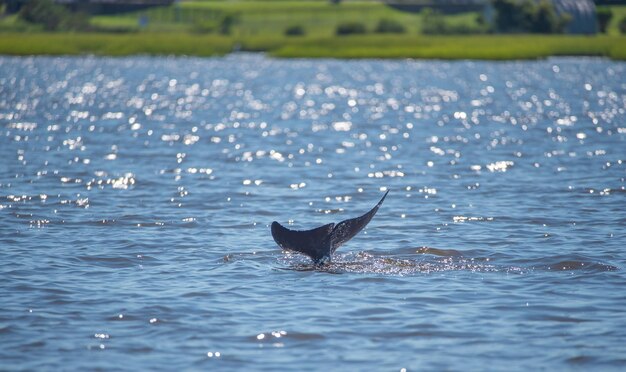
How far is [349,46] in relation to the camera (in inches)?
3939

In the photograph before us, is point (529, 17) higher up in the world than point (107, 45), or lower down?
lower down

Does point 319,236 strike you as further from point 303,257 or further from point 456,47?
point 456,47

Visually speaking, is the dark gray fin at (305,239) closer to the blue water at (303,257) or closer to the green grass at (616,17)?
the blue water at (303,257)

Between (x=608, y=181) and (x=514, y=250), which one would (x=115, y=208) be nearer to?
(x=514, y=250)

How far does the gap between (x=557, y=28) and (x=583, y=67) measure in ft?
91.9

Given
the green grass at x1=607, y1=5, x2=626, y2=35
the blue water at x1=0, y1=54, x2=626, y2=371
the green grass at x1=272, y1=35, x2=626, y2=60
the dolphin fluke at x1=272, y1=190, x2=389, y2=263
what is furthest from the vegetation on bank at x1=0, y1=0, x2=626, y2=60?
the dolphin fluke at x1=272, y1=190, x2=389, y2=263

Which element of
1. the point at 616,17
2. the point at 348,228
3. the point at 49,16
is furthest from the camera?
the point at 616,17

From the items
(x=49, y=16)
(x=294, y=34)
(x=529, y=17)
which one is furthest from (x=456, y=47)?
(x=49, y=16)

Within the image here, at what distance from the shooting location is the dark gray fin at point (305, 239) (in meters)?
15.1

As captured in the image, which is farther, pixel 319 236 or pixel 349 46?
pixel 349 46

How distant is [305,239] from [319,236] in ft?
0.62

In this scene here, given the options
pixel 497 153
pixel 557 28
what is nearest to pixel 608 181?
pixel 497 153

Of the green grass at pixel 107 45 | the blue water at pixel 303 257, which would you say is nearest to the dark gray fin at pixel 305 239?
the blue water at pixel 303 257

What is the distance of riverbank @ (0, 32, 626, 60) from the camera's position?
90.9m
